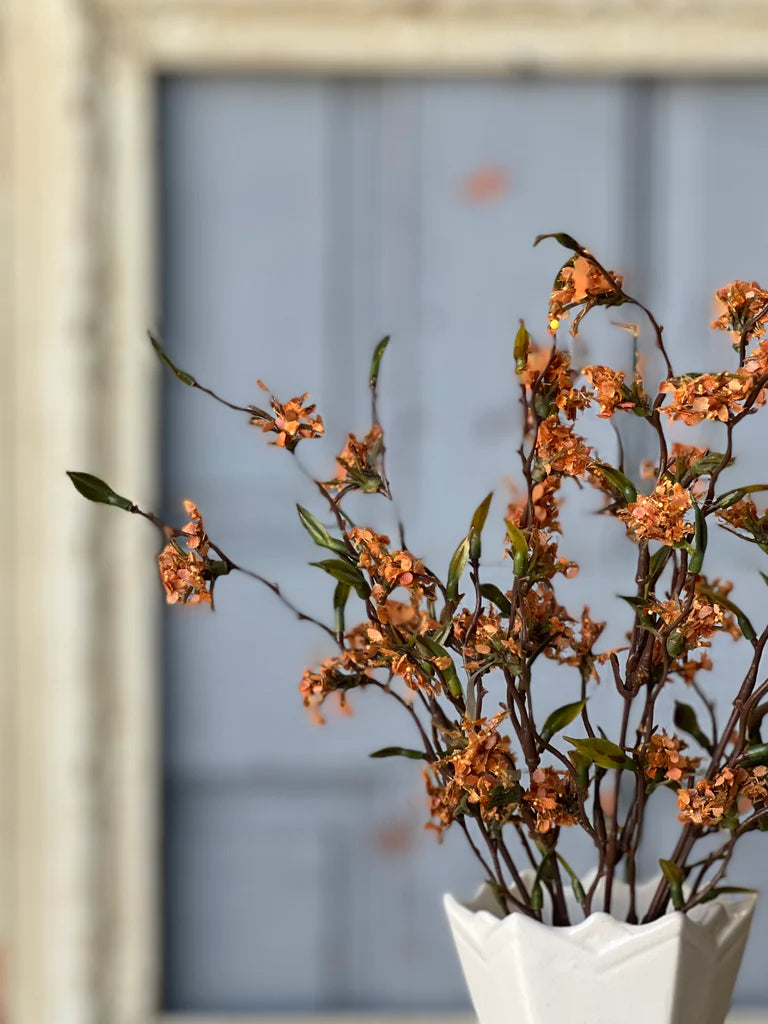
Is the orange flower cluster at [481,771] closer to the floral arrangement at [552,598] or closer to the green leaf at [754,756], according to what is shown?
the floral arrangement at [552,598]

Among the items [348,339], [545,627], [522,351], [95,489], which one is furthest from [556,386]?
[348,339]

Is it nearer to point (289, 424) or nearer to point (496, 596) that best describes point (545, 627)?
point (496, 596)

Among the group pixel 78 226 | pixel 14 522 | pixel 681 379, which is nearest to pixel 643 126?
pixel 78 226

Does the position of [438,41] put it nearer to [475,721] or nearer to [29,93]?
[29,93]

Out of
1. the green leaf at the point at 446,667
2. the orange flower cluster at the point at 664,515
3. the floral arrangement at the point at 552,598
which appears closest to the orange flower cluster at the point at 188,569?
the floral arrangement at the point at 552,598

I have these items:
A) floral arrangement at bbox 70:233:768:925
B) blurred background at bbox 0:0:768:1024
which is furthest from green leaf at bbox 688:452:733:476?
blurred background at bbox 0:0:768:1024

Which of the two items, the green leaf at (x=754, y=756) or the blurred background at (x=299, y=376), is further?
the blurred background at (x=299, y=376)
